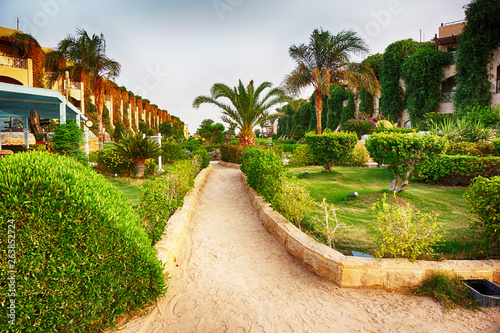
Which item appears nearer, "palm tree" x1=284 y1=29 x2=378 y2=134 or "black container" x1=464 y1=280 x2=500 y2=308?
"black container" x1=464 y1=280 x2=500 y2=308

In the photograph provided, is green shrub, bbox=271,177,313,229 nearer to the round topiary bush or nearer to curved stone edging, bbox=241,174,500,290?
curved stone edging, bbox=241,174,500,290

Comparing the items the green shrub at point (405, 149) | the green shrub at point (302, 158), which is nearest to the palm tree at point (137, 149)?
the green shrub at point (302, 158)

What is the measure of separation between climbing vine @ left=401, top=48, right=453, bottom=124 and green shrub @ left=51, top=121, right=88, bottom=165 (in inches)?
838

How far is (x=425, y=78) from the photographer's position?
19.8 m

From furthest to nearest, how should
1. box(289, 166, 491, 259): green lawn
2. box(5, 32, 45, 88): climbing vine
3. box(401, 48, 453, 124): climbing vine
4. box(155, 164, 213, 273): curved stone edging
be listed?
1. box(5, 32, 45, 88): climbing vine
2. box(401, 48, 453, 124): climbing vine
3. box(289, 166, 491, 259): green lawn
4. box(155, 164, 213, 273): curved stone edging

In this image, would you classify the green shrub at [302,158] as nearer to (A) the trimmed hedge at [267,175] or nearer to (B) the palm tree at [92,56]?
(A) the trimmed hedge at [267,175]

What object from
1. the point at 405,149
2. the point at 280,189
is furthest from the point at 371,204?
the point at 280,189

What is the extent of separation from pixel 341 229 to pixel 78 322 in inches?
139

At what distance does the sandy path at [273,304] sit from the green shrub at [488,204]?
3.70 feet

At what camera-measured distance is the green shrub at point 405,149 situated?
5418mm

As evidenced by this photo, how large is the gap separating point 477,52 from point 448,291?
1992 cm

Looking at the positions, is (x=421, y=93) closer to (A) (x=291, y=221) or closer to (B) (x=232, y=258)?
(A) (x=291, y=221)

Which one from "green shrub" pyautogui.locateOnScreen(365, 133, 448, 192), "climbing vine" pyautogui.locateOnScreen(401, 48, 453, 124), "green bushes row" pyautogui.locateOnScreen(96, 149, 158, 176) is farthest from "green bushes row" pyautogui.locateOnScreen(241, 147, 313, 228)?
"climbing vine" pyautogui.locateOnScreen(401, 48, 453, 124)

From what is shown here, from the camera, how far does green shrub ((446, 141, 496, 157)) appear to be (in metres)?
8.43
